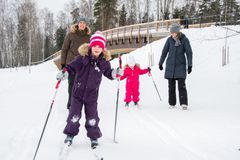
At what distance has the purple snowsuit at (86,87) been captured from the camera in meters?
3.95

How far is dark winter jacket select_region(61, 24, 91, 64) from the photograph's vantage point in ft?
21.3

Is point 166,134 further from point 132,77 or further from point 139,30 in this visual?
point 139,30

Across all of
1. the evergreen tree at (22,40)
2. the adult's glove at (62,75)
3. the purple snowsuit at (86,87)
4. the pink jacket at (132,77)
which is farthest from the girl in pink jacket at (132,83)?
the evergreen tree at (22,40)

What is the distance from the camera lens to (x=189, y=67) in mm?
6332

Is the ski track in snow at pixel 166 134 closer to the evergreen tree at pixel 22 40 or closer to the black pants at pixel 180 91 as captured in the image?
the black pants at pixel 180 91

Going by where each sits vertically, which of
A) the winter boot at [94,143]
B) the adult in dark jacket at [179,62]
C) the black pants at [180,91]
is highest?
the adult in dark jacket at [179,62]

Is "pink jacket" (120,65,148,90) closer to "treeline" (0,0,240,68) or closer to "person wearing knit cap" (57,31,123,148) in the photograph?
"person wearing knit cap" (57,31,123,148)

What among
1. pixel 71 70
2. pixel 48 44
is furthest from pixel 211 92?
pixel 48 44

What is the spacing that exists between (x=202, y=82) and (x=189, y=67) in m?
4.71

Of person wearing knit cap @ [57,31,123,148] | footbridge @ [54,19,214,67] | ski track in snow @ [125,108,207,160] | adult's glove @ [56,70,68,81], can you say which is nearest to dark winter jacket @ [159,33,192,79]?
ski track in snow @ [125,108,207,160]

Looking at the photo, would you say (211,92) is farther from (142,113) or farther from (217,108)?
(142,113)

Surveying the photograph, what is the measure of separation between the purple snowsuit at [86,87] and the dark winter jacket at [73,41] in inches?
102

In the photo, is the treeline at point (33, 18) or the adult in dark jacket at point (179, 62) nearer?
the adult in dark jacket at point (179, 62)

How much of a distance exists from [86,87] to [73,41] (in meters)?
2.80
